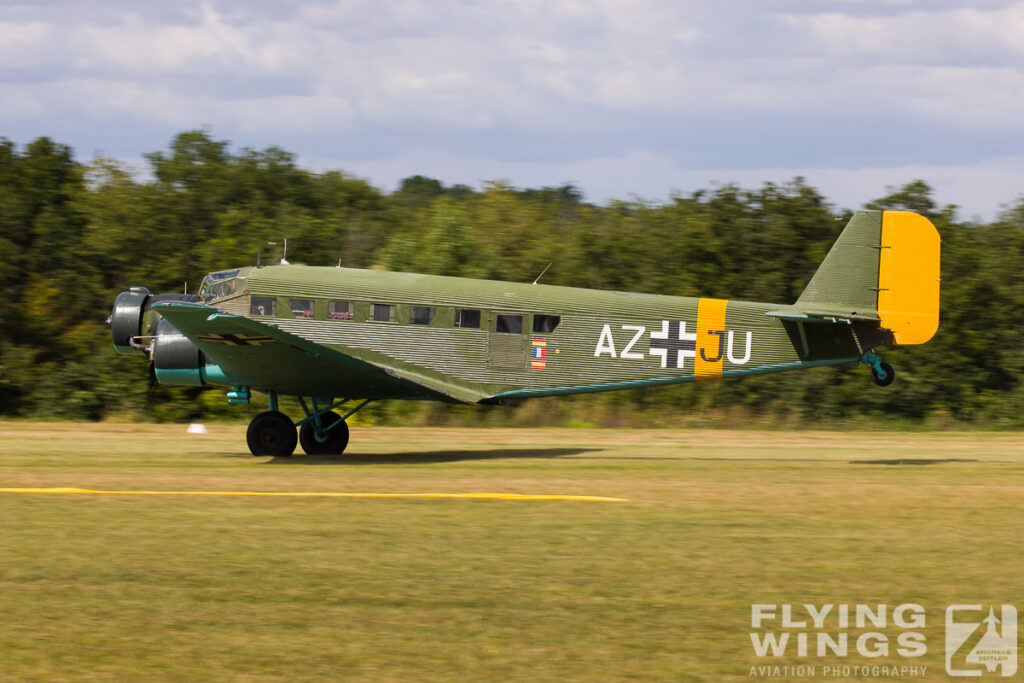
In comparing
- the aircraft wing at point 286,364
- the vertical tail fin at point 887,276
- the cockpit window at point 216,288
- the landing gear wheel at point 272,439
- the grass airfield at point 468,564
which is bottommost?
the grass airfield at point 468,564

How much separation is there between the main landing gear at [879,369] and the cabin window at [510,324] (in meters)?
4.62

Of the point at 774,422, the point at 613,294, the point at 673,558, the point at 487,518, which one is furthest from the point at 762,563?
the point at 774,422

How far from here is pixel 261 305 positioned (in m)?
13.5

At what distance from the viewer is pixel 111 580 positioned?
6324 mm

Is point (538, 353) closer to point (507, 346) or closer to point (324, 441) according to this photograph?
point (507, 346)

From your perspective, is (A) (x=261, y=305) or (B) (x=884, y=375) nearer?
(B) (x=884, y=375)

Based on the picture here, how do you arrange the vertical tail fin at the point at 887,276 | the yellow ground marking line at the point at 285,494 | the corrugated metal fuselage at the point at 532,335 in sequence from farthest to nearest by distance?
the corrugated metal fuselage at the point at 532,335 → the vertical tail fin at the point at 887,276 → the yellow ground marking line at the point at 285,494

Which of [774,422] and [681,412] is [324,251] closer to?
[681,412]

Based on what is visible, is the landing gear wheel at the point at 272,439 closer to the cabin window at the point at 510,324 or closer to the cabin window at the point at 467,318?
the cabin window at the point at 467,318

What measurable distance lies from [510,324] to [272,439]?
3.58 meters

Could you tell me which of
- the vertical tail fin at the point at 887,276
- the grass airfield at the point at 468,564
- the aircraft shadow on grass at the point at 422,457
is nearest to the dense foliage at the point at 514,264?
the aircraft shadow on grass at the point at 422,457

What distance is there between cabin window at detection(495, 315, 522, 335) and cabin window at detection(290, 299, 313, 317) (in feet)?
8.46

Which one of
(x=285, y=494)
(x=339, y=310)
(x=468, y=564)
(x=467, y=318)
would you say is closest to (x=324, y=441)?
(x=339, y=310)

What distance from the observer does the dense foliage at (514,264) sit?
893 inches
